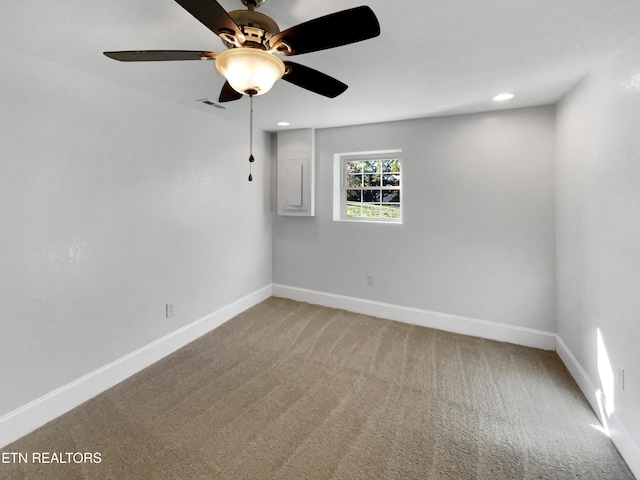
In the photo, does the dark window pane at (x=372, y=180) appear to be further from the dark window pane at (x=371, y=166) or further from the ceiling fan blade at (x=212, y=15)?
the ceiling fan blade at (x=212, y=15)

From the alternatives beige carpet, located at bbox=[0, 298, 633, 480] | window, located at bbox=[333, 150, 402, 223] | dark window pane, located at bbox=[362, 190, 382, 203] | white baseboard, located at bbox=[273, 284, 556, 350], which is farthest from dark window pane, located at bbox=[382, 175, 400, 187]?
beige carpet, located at bbox=[0, 298, 633, 480]

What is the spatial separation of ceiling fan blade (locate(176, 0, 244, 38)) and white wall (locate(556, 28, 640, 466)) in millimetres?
2088

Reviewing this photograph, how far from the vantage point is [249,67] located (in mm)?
1224

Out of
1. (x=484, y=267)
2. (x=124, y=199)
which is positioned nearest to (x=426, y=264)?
(x=484, y=267)

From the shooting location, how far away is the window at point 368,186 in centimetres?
381

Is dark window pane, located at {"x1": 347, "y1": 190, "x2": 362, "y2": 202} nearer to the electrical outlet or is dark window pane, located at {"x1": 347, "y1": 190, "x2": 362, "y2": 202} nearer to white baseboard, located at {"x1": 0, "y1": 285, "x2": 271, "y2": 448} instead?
white baseboard, located at {"x1": 0, "y1": 285, "x2": 271, "y2": 448}

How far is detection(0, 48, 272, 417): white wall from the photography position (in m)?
1.90

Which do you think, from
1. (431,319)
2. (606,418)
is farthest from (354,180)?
(606,418)

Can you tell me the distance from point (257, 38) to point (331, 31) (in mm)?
335

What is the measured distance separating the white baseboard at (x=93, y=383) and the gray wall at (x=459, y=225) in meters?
1.75

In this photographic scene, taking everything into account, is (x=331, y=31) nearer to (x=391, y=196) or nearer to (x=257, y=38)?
(x=257, y=38)

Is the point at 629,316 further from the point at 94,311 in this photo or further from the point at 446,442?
the point at 94,311

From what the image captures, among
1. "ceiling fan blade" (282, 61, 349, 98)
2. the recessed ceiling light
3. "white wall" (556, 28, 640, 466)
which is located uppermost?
the recessed ceiling light

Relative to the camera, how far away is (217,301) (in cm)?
354
